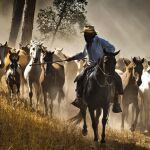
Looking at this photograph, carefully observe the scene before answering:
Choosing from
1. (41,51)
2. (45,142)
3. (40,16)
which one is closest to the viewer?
(45,142)

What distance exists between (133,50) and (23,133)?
105 meters

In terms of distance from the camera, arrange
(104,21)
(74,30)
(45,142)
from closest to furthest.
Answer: (45,142) → (74,30) → (104,21)

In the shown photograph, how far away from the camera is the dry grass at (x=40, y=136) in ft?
38.2

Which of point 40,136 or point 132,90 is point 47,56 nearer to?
point 132,90

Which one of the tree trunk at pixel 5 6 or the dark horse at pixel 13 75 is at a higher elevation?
the tree trunk at pixel 5 6

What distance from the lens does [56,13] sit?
61.8m

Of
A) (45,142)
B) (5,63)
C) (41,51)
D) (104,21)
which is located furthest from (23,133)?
(104,21)

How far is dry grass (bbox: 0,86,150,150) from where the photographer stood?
11648 millimetres

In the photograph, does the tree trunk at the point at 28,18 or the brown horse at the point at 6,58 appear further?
the tree trunk at the point at 28,18

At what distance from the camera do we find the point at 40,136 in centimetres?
1253

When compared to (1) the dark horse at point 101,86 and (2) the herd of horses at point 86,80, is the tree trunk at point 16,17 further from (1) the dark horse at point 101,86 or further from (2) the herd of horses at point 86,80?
(1) the dark horse at point 101,86

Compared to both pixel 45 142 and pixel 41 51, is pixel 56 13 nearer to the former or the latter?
pixel 41 51

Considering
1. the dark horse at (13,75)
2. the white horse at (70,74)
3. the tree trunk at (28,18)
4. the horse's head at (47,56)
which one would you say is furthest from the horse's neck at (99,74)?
the tree trunk at (28,18)

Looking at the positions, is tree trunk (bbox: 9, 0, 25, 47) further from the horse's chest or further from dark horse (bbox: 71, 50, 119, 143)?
dark horse (bbox: 71, 50, 119, 143)
